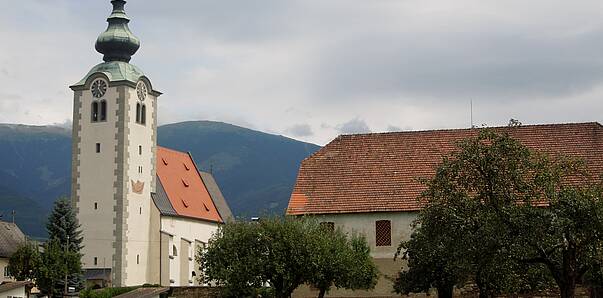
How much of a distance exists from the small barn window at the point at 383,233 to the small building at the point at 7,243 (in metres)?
31.6

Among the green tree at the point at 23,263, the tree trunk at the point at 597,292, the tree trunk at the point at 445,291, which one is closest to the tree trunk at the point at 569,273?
the tree trunk at the point at 597,292

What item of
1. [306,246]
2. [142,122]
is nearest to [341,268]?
[306,246]

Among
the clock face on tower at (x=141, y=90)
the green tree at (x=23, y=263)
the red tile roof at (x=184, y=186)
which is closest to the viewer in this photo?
the green tree at (x=23, y=263)

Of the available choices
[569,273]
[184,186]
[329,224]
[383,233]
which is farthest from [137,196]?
[569,273]

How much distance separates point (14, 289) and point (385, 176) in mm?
23458

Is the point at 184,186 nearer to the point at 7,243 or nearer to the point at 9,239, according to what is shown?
the point at 7,243

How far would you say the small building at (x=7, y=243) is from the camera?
73500 millimetres

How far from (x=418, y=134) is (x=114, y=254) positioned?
1006 inches

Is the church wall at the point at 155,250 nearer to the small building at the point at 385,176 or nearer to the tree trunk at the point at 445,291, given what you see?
the small building at the point at 385,176

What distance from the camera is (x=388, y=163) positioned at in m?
53.0

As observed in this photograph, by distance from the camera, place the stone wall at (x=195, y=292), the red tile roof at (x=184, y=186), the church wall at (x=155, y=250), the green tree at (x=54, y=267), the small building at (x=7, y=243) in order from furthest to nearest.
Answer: the red tile roof at (x=184, y=186) → the small building at (x=7, y=243) → the church wall at (x=155, y=250) → the green tree at (x=54, y=267) → the stone wall at (x=195, y=292)

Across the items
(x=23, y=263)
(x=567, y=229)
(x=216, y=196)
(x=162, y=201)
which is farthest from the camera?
(x=216, y=196)

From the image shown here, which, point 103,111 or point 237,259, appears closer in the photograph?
point 237,259

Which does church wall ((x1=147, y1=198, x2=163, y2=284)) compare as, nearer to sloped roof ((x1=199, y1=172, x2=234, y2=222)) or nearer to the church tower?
the church tower
